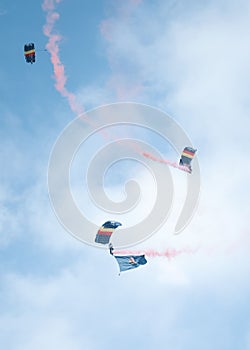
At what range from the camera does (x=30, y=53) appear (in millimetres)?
84312

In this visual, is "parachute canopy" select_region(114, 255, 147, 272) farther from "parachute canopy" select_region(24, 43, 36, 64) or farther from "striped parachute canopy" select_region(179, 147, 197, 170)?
"parachute canopy" select_region(24, 43, 36, 64)

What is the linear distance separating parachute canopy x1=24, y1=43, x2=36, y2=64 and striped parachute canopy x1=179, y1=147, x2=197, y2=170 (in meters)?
31.5

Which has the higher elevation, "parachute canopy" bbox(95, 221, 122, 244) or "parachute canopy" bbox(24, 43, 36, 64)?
"parachute canopy" bbox(24, 43, 36, 64)

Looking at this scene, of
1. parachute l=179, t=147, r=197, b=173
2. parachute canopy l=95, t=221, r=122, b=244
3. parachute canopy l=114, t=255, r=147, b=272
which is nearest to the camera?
parachute canopy l=95, t=221, r=122, b=244

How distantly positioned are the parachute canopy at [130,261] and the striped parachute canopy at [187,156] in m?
18.6

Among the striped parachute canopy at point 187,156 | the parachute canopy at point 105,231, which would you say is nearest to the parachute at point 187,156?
the striped parachute canopy at point 187,156

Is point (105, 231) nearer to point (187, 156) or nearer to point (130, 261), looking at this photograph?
point (130, 261)

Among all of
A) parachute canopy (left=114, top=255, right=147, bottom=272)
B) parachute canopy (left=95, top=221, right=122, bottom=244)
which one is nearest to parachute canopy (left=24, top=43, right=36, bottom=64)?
parachute canopy (left=95, top=221, right=122, bottom=244)

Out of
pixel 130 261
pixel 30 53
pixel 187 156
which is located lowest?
pixel 130 261

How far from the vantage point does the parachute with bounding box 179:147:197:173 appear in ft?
288

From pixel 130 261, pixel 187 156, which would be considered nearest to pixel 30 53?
pixel 187 156

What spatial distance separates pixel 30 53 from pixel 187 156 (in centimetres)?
3357

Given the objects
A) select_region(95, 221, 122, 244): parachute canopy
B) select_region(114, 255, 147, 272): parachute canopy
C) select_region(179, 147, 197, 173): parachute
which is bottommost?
select_region(114, 255, 147, 272): parachute canopy

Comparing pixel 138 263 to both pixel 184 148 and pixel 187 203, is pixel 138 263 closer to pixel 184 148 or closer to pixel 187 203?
pixel 187 203
